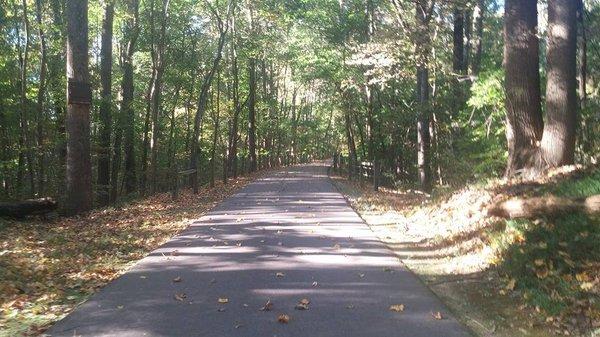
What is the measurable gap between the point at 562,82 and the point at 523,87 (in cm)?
132

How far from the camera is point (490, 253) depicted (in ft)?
25.1

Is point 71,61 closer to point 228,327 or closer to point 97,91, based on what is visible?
point 228,327

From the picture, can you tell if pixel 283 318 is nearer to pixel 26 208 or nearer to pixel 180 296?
pixel 180 296

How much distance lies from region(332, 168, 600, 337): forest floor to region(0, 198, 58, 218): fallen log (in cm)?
807

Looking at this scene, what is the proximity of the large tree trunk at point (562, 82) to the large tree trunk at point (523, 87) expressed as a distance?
0.94 meters

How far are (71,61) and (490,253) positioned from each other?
10.7m

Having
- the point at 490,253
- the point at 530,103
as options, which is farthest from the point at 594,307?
the point at 530,103

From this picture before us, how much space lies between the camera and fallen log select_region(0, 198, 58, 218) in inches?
496

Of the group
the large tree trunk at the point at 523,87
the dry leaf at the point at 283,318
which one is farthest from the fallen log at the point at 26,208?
the large tree trunk at the point at 523,87

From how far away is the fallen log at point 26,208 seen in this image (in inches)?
496

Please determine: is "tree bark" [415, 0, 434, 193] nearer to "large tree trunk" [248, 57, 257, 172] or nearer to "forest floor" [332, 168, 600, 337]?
"forest floor" [332, 168, 600, 337]

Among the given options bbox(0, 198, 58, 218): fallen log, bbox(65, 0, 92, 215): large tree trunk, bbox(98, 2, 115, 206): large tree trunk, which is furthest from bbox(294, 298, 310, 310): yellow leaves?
bbox(98, 2, 115, 206): large tree trunk

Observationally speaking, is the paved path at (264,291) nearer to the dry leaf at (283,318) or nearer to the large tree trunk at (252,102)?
the dry leaf at (283,318)

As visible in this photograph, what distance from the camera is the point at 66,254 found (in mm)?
8859
